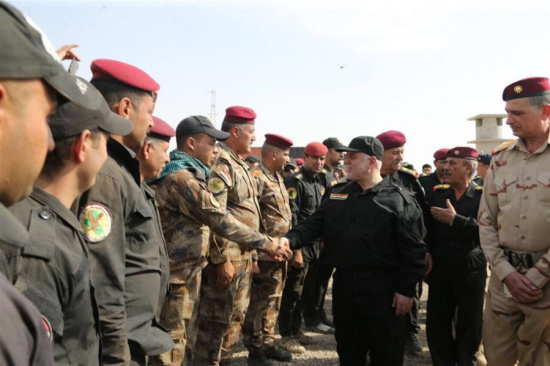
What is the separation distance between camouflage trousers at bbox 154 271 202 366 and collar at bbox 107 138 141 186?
143 centimetres

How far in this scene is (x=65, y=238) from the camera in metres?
1.51

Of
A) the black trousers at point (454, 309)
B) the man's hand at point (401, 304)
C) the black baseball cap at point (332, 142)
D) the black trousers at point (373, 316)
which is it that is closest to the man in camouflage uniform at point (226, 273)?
the black trousers at point (373, 316)

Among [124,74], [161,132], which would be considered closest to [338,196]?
[161,132]

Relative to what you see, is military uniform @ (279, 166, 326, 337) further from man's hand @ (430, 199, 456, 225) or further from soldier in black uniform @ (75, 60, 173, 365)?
soldier in black uniform @ (75, 60, 173, 365)

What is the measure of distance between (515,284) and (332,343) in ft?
10.3

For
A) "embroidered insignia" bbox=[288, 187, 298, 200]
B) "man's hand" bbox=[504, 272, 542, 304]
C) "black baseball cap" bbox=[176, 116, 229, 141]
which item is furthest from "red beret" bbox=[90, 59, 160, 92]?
"embroidered insignia" bbox=[288, 187, 298, 200]

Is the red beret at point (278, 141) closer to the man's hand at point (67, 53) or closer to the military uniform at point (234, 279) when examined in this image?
the military uniform at point (234, 279)

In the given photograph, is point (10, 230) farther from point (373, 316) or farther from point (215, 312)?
point (215, 312)

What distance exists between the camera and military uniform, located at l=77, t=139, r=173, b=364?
1868mm

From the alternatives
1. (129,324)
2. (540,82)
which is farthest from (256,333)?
(540,82)

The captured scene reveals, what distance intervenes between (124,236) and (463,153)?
3.88 m

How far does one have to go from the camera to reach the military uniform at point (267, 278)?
Result: 16.8ft

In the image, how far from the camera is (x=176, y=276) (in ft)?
11.3

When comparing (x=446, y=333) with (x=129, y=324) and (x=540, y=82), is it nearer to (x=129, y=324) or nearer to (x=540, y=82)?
(x=540, y=82)
